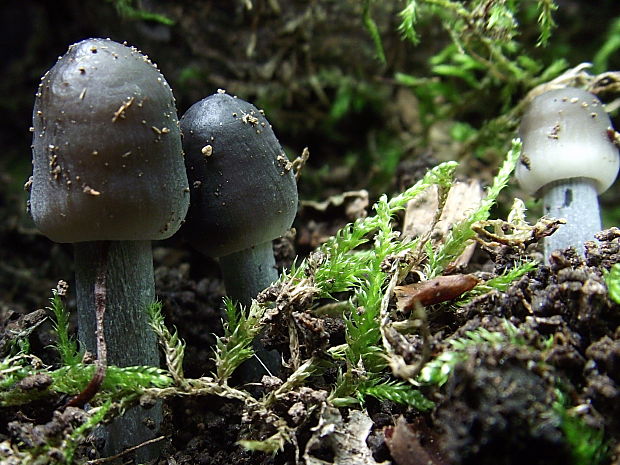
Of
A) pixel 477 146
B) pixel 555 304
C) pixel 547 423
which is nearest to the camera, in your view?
pixel 547 423

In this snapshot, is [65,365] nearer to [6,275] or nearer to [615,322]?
[6,275]

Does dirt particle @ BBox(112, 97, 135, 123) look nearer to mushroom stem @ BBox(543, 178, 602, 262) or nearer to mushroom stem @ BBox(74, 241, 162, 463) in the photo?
mushroom stem @ BBox(74, 241, 162, 463)

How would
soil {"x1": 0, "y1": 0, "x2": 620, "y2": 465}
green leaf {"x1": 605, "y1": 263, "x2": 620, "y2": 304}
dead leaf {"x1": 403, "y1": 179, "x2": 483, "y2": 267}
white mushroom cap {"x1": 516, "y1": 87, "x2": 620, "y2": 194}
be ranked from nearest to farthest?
soil {"x1": 0, "y1": 0, "x2": 620, "y2": 465}, green leaf {"x1": 605, "y1": 263, "x2": 620, "y2": 304}, white mushroom cap {"x1": 516, "y1": 87, "x2": 620, "y2": 194}, dead leaf {"x1": 403, "y1": 179, "x2": 483, "y2": 267}

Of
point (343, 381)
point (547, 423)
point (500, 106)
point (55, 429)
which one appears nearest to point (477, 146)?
point (500, 106)

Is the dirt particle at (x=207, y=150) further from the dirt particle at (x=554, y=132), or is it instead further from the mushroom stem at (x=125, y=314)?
the dirt particle at (x=554, y=132)

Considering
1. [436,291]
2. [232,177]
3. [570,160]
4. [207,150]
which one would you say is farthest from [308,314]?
[570,160]

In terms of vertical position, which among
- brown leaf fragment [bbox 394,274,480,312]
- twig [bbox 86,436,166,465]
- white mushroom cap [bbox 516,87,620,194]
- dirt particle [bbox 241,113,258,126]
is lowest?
twig [bbox 86,436,166,465]

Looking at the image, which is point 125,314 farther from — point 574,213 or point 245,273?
point 574,213

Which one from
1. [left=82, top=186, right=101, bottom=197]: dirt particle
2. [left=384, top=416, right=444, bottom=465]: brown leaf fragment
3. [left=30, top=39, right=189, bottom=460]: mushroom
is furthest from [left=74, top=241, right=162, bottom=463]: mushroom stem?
[left=384, top=416, right=444, bottom=465]: brown leaf fragment
